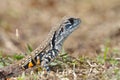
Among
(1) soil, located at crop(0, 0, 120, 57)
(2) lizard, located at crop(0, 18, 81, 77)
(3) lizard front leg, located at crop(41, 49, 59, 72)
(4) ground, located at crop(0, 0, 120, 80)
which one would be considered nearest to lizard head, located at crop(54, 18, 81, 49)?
(2) lizard, located at crop(0, 18, 81, 77)

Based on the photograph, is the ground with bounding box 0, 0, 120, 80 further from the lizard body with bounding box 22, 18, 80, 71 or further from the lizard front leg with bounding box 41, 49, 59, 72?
the lizard front leg with bounding box 41, 49, 59, 72

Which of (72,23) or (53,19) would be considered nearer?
(72,23)

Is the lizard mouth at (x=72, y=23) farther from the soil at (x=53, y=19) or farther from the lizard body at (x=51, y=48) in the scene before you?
the soil at (x=53, y=19)

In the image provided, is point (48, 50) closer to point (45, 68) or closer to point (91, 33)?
point (45, 68)

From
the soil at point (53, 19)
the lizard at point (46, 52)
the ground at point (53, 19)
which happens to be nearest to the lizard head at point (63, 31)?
the lizard at point (46, 52)

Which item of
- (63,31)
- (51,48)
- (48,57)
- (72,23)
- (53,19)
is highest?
(53,19)

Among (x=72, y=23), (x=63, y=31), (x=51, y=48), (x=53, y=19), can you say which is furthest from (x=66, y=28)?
(x=53, y=19)

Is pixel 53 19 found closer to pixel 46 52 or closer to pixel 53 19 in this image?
pixel 53 19
